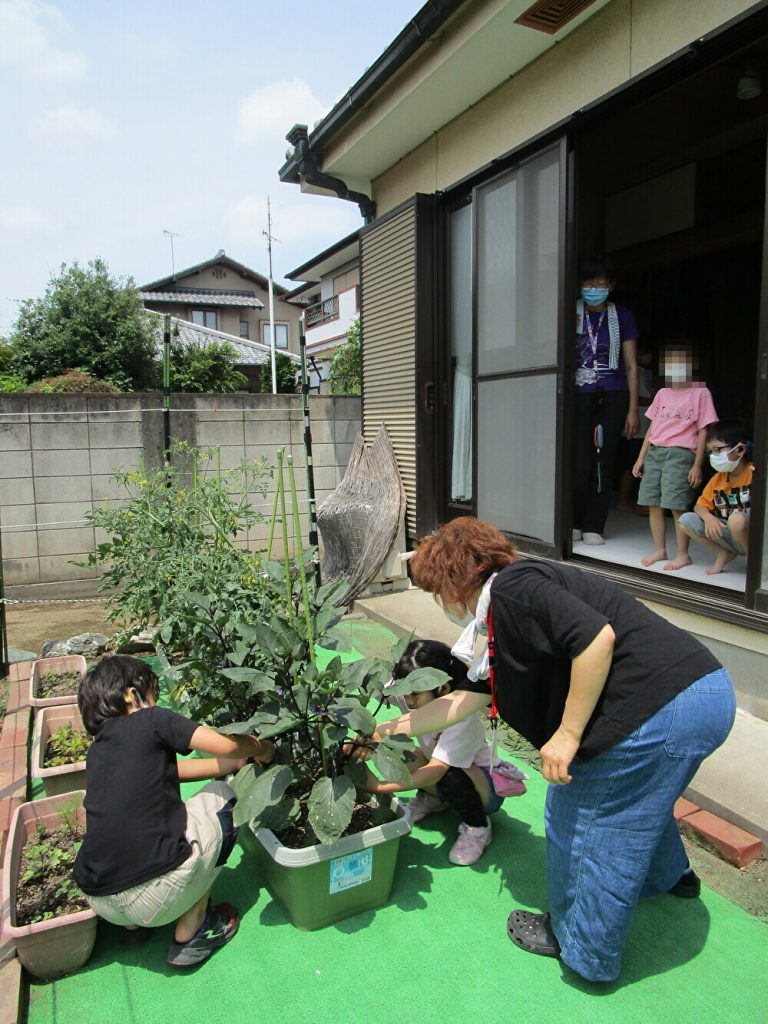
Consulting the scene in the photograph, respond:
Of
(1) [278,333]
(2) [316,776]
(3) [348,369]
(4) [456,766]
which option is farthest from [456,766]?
(1) [278,333]

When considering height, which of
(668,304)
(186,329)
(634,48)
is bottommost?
(668,304)

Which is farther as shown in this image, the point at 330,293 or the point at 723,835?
the point at 330,293

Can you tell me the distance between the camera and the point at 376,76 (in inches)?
182

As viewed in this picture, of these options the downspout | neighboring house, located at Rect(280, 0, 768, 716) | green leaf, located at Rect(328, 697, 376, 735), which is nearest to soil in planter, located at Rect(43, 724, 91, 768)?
green leaf, located at Rect(328, 697, 376, 735)

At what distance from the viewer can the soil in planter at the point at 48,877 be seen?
1.88 m

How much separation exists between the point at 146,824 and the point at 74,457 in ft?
15.5

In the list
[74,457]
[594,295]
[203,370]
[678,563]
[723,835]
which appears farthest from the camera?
[203,370]

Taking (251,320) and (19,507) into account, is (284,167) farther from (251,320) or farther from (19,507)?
(251,320)

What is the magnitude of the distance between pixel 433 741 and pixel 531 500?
2.25 metres

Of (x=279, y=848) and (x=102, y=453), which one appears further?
(x=102, y=453)

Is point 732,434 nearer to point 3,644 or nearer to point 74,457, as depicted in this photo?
point 3,644

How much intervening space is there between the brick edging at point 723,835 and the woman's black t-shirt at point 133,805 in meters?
1.71

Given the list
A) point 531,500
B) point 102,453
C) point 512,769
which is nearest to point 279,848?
point 512,769

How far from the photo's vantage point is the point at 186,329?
27.8 meters
